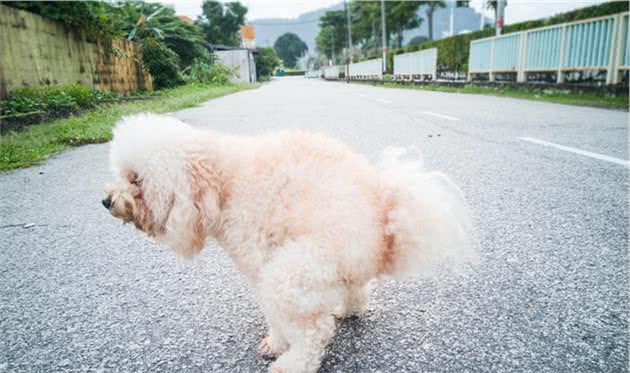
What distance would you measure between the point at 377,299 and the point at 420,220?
0.74 meters

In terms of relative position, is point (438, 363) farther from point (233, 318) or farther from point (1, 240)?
point (1, 240)

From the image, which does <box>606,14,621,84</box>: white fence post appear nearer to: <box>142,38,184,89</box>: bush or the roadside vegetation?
the roadside vegetation

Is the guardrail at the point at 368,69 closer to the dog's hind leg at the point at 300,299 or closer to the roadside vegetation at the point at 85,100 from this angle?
the roadside vegetation at the point at 85,100

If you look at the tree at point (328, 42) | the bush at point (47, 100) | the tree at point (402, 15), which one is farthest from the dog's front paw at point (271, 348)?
the tree at point (328, 42)

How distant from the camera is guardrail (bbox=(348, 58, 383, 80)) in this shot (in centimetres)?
4112

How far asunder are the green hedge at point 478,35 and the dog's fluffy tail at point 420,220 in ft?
45.9

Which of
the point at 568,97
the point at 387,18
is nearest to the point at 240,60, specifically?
the point at 387,18

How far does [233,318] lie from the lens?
6.69 ft

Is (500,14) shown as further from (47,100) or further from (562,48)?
(47,100)

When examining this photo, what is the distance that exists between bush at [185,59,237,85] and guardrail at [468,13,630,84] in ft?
55.0

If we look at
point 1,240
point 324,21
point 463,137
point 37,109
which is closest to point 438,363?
point 1,240

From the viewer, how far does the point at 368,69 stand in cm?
4647

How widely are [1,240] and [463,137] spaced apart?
217 inches

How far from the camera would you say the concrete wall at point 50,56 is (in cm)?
887
